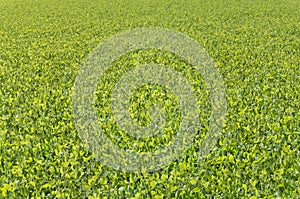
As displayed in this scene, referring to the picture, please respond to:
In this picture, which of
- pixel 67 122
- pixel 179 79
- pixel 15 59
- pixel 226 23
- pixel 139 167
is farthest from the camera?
pixel 226 23

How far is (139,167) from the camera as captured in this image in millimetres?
5133

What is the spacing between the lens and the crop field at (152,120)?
476 cm

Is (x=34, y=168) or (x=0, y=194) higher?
(x=34, y=168)

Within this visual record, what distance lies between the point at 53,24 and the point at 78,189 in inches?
581

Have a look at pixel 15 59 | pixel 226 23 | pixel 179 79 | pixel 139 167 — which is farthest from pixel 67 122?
pixel 226 23

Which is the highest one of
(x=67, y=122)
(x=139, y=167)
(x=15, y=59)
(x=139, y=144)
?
(x=15, y=59)

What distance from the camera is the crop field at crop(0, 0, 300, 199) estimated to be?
187 inches

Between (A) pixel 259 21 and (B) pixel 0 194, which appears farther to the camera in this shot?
(A) pixel 259 21

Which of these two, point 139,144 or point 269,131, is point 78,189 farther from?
point 269,131

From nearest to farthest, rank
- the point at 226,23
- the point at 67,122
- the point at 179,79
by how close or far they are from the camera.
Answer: the point at 67,122
the point at 179,79
the point at 226,23

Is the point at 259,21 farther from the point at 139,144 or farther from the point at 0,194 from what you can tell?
the point at 0,194

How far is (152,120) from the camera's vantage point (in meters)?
6.74

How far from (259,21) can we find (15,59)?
11128mm

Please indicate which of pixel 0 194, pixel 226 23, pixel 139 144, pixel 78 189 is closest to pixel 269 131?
pixel 139 144
